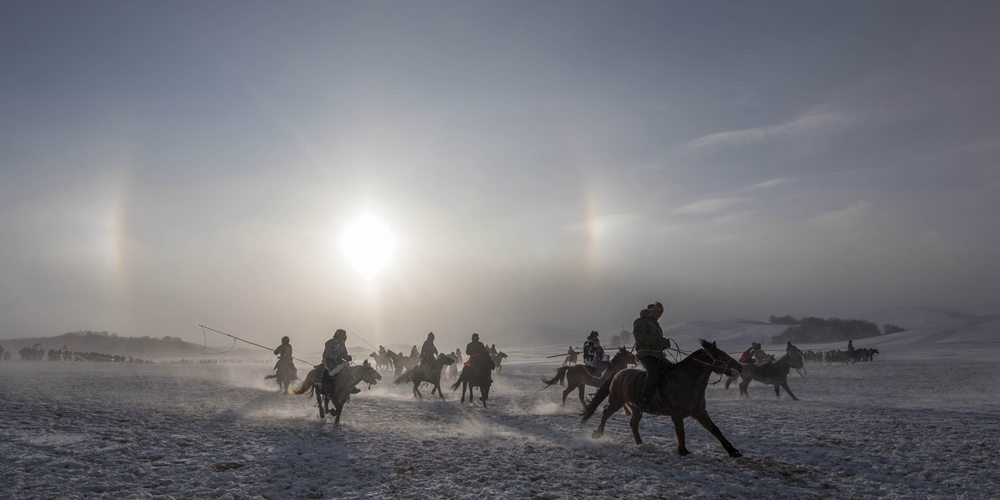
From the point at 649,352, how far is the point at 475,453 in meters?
3.40

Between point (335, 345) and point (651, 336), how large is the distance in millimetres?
7890

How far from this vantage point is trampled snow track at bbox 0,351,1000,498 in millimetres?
6016

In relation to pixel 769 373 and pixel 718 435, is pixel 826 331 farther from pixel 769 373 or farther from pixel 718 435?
pixel 718 435

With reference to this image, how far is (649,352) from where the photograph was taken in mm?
8312

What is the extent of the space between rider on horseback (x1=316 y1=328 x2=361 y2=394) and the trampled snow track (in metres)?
1.07

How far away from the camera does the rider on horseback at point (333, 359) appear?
39.3 ft

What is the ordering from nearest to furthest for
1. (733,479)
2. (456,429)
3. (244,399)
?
1. (733,479)
2. (456,429)
3. (244,399)

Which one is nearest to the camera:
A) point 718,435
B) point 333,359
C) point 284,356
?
point 718,435

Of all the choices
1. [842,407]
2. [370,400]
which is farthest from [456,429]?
[842,407]

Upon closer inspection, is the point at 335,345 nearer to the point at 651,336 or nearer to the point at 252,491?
the point at 252,491

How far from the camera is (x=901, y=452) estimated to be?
25.8 feet

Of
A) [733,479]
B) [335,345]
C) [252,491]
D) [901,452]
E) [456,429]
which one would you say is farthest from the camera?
[335,345]

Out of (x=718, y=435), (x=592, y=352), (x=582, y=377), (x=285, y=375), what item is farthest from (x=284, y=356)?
(x=718, y=435)

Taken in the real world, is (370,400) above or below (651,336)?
below
